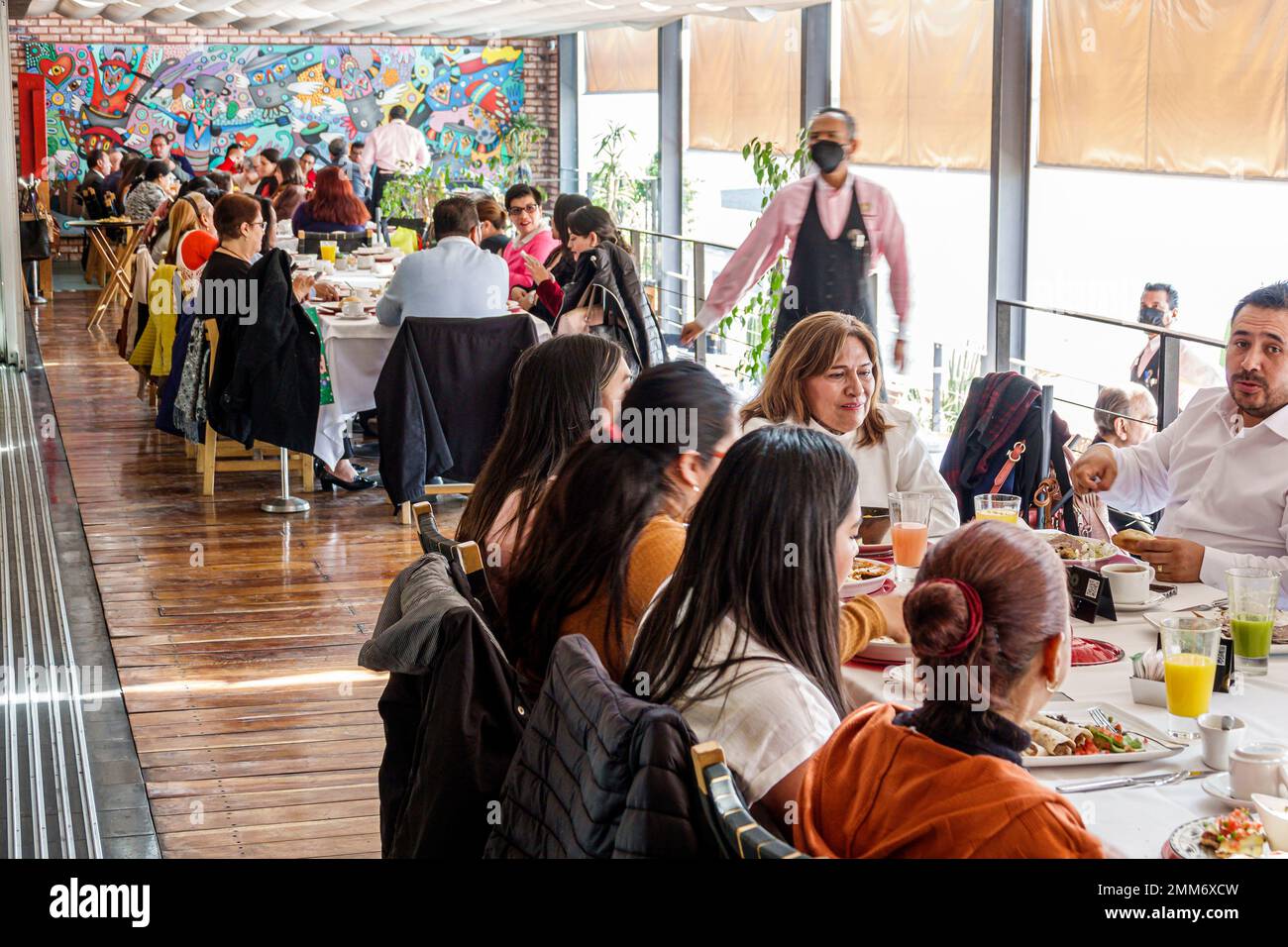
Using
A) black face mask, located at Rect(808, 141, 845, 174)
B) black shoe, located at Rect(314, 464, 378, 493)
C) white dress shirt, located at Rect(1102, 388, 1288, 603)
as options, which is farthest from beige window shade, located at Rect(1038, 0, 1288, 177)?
black shoe, located at Rect(314, 464, 378, 493)

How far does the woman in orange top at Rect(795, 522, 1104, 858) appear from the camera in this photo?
1.43 meters

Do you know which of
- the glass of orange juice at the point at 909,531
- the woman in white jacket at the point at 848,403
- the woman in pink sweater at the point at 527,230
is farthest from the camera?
the woman in pink sweater at the point at 527,230

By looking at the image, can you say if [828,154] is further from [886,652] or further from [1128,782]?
[1128,782]

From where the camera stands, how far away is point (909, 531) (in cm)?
265

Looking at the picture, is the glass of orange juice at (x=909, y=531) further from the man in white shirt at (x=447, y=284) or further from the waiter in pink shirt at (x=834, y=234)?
the man in white shirt at (x=447, y=284)

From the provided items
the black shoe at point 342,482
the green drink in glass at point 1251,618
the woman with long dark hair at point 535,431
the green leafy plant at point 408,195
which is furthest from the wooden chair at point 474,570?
the green leafy plant at point 408,195

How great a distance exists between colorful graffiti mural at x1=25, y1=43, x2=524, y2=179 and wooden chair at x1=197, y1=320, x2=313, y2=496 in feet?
28.2

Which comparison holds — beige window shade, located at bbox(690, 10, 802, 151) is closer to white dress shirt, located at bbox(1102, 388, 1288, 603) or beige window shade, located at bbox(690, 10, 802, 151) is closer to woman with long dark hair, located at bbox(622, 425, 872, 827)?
white dress shirt, located at bbox(1102, 388, 1288, 603)

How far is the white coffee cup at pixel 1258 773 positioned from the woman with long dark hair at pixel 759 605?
46 centimetres

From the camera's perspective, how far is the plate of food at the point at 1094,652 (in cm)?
Result: 225

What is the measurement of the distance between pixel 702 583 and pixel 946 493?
5.38 ft

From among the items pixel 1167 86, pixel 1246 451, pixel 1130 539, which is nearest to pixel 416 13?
pixel 1167 86

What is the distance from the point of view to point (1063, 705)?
2.06m

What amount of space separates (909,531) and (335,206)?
729 cm
